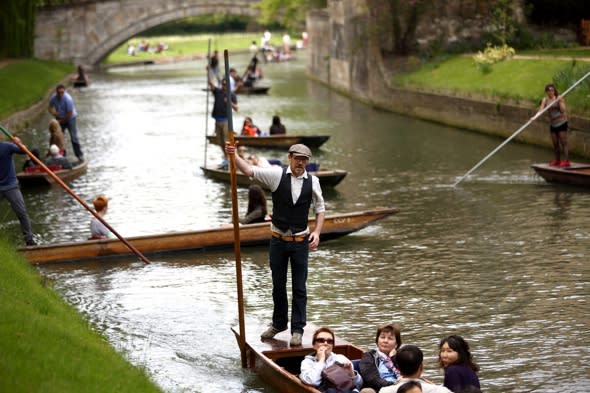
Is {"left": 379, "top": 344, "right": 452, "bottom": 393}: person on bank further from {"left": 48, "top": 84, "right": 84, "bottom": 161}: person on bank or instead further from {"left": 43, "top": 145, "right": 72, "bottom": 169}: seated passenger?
{"left": 48, "top": 84, "right": 84, "bottom": 161}: person on bank

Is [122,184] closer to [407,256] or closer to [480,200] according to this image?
[480,200]

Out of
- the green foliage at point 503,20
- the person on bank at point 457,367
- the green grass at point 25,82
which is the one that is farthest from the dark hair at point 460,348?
the green foliage at point 503,20

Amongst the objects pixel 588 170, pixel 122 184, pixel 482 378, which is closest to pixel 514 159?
pixel 588 170

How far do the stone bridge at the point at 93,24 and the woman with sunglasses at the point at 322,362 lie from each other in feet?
179

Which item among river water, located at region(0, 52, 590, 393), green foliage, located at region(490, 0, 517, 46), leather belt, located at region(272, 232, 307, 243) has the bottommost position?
river water, located at region(0, 52, 590, 393)

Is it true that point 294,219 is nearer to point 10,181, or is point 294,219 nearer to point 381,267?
point 381,267

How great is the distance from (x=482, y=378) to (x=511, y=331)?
1634 mm

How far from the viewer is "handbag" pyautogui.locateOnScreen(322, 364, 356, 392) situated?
34.1 feet

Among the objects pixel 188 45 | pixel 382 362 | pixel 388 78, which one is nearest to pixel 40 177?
pixel 382 362

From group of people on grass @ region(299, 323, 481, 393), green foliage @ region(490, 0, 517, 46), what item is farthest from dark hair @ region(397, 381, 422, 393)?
green foliage @ region(490, 0, 517, 46)

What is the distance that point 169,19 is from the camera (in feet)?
219

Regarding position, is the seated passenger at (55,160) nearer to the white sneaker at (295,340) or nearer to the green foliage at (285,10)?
the white sneaker at (295,340)

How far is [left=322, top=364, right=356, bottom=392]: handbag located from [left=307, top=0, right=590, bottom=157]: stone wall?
1652 centimetres

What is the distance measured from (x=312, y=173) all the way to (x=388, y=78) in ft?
59.9
